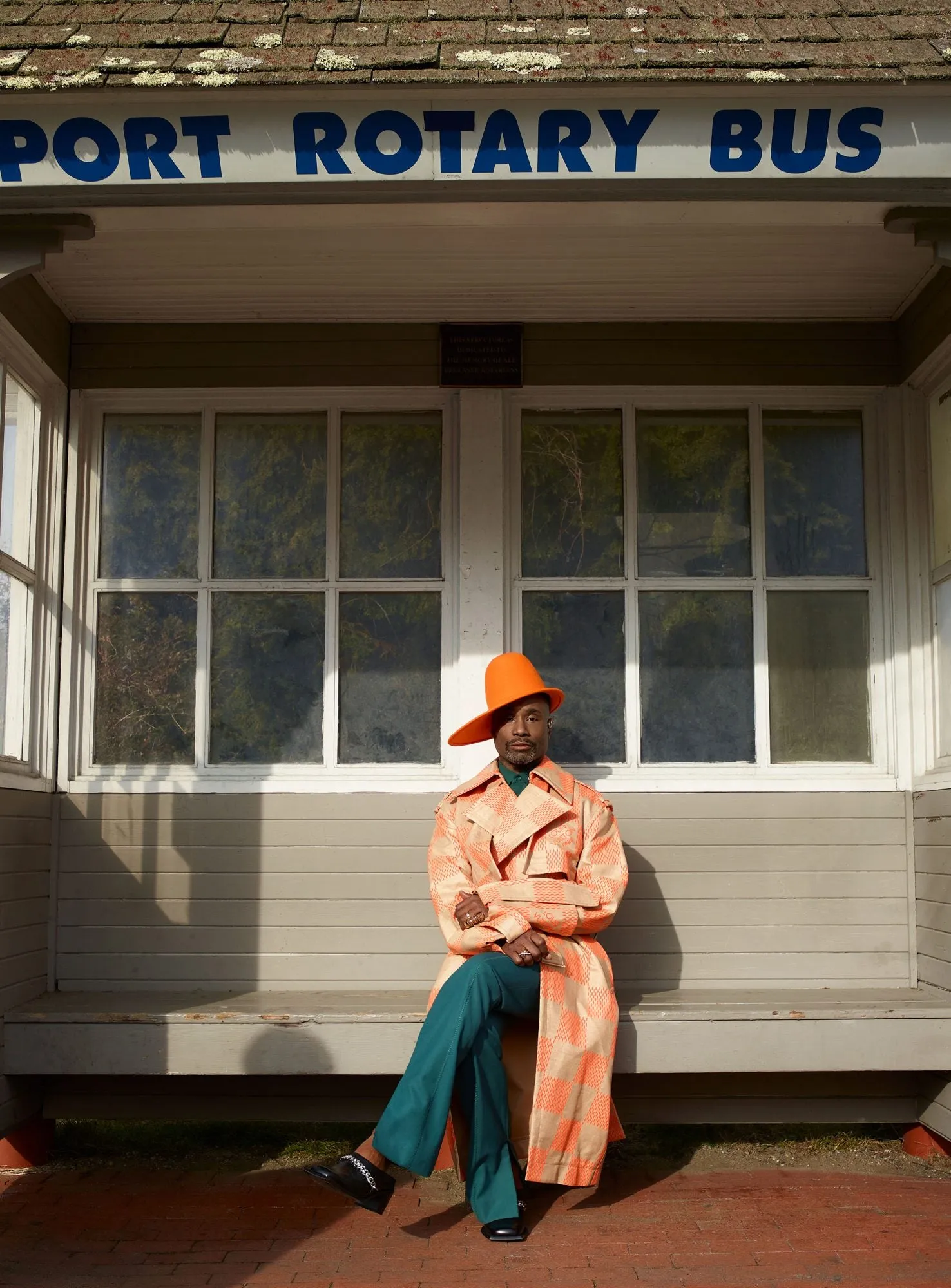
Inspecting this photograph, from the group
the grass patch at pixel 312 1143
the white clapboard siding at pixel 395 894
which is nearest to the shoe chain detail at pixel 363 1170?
the grass patch at pixel 312 1143

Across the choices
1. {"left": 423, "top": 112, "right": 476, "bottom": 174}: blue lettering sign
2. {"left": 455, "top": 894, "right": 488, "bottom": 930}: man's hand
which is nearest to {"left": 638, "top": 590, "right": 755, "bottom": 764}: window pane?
{"left": 455, "top": 894, "right": 488, "bottom": 930}: man's hand

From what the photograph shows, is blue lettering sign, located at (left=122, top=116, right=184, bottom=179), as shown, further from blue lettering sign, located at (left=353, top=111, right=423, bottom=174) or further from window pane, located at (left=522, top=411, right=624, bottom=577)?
window pane, located at (left=522, top=411, right=624, bottom=577)

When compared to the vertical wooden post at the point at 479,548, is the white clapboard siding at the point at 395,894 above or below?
below

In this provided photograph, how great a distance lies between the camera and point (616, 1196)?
4281 millimetres

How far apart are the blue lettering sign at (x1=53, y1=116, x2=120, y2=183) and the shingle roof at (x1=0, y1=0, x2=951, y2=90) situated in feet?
0.48

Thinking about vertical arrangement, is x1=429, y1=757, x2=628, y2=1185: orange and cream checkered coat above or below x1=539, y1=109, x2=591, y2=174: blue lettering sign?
below

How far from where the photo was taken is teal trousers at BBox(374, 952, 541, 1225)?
150 inches

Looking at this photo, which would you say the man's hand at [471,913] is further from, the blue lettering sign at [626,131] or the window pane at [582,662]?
the blue lettering sign at [626,131]

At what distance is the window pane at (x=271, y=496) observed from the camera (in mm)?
5281

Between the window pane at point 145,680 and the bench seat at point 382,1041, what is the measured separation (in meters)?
1.06

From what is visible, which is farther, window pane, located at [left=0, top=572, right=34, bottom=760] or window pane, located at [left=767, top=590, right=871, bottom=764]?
window pane, located at [left=767, top=590, right=871, bottom=764]

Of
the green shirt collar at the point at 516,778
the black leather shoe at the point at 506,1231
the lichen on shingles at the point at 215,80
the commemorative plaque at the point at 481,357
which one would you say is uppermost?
the lichen on shingles at the point at 215,80

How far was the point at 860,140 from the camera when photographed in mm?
3832

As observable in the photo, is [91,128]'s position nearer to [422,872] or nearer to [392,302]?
[392,302]
